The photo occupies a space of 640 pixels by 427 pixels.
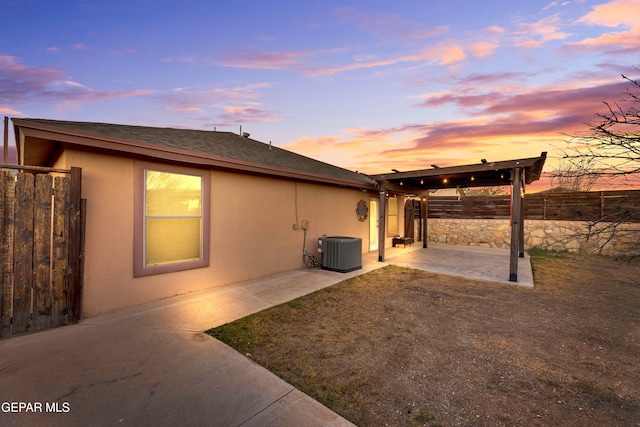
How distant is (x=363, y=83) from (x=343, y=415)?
31.4ft

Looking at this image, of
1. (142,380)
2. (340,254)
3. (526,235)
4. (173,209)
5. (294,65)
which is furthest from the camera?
(526,235)

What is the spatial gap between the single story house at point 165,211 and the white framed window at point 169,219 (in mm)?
18

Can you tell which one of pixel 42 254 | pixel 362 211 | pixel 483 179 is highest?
pixel 483 179

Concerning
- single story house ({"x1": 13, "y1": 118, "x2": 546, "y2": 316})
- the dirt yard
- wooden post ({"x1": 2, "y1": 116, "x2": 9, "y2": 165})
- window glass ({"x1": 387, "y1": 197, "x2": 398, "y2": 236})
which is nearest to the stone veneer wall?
window glass ({"x1": 387, "y1": 197, "x2": 398, "y2": 236})

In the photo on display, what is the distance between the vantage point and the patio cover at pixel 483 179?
6.73 meters

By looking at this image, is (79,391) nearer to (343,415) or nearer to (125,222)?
(343,415)

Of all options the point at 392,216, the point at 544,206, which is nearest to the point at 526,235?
the point at 544,206

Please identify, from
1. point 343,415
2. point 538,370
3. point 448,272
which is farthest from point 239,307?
point 448,272

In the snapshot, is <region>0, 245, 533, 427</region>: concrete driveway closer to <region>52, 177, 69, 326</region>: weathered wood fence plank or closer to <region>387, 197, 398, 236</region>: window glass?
<region>52, 177, 69, 326</region>: weathered wood fence plank

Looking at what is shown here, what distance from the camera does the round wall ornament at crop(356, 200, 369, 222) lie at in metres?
10.4

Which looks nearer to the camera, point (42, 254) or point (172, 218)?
point (42, 254)

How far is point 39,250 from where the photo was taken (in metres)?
3.44

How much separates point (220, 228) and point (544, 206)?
46.3 ft

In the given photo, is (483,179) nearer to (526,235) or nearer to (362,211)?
(526,235)
